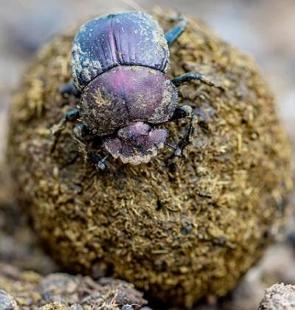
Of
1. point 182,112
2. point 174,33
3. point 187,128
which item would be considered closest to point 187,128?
point 187,128

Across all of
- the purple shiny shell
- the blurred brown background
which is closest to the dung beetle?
the purple shiny shell

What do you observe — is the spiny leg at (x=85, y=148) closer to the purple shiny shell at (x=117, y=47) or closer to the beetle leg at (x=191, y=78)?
the purple shiny shell at (x=117, y=47)

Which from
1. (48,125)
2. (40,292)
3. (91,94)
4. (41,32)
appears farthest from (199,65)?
(41,32)

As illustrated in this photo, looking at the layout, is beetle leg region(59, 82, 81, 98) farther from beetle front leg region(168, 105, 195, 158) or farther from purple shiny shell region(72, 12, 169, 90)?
beetle front leg region(168, 105, 195, 158)

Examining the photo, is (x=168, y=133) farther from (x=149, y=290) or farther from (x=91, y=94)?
(x=149, y=290)

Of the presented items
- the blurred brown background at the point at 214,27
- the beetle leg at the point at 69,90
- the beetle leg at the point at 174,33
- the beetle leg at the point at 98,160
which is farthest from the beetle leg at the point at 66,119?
the blurred brown background at the point at 214,27

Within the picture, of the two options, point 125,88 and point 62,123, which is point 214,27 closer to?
point 62,123

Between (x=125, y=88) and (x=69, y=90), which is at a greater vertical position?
(x=69, y=90)
